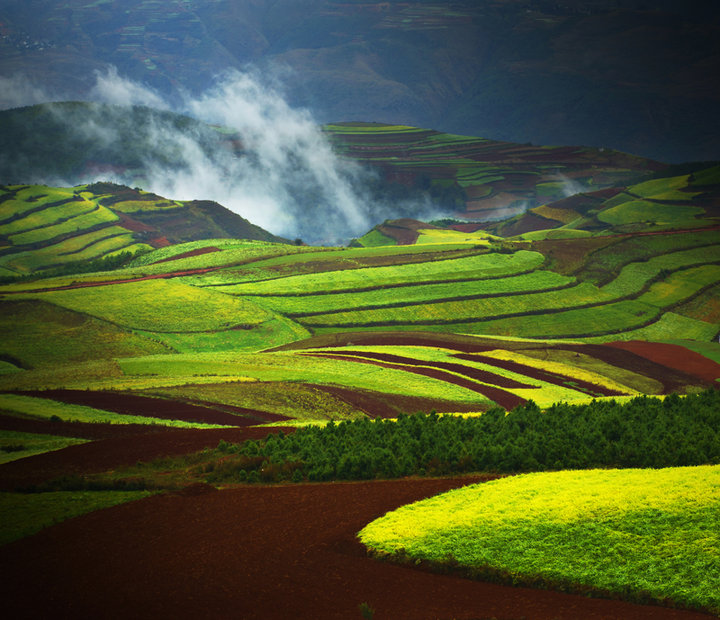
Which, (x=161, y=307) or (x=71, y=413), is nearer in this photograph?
(x=71, y=413)

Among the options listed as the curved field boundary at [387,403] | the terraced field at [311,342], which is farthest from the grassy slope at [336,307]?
the curved field boundary at [387,403]

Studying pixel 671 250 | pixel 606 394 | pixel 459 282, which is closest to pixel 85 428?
pixel 606 394

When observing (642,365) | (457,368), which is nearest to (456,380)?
(457,368)

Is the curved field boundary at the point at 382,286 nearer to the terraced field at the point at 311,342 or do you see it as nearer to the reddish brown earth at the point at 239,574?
the terraced field at the point at 311,342

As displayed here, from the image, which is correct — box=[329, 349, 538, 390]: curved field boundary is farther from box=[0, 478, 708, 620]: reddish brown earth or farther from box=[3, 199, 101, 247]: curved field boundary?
box=[3, 199, 101, 247]: curved field boundary

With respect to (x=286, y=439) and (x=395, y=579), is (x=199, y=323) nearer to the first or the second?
(x=286, y=439)

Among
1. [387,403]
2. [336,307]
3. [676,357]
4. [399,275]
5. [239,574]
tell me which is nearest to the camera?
[239,574]

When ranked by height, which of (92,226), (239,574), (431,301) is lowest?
(239,574)

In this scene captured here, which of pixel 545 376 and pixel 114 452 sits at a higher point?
pixel 545 376

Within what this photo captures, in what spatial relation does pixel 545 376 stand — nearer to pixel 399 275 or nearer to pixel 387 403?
pixel 387 403
